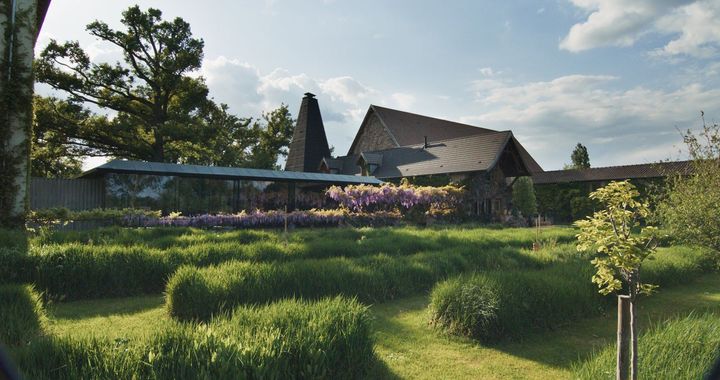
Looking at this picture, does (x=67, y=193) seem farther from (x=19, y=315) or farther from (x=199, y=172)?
(x=19, y=315)

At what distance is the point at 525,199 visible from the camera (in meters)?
29.2

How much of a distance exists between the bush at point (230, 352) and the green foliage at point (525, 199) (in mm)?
27644

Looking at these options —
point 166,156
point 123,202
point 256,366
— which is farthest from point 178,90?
point 256,366

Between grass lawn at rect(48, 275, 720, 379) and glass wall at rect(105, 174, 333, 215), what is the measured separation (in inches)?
437

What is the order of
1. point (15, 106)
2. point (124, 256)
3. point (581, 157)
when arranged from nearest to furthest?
point (124, 256) < point (15, 106) < point (581, 157)

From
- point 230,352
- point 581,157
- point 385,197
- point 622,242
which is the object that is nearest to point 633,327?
point 622,242

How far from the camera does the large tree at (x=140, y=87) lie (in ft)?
82.6

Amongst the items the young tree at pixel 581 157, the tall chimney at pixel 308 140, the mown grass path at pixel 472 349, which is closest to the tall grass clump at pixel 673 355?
the mown grass path at pixel 472 349

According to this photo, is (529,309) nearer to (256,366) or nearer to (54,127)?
(256,366)

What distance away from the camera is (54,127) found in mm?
24875

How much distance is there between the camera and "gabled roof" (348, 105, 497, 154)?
117ft

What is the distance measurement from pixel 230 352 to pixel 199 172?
16.6m

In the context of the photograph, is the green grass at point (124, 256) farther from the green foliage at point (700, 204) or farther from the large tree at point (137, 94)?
the large tree at point (137, 94)

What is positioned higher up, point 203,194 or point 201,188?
point 201,188
